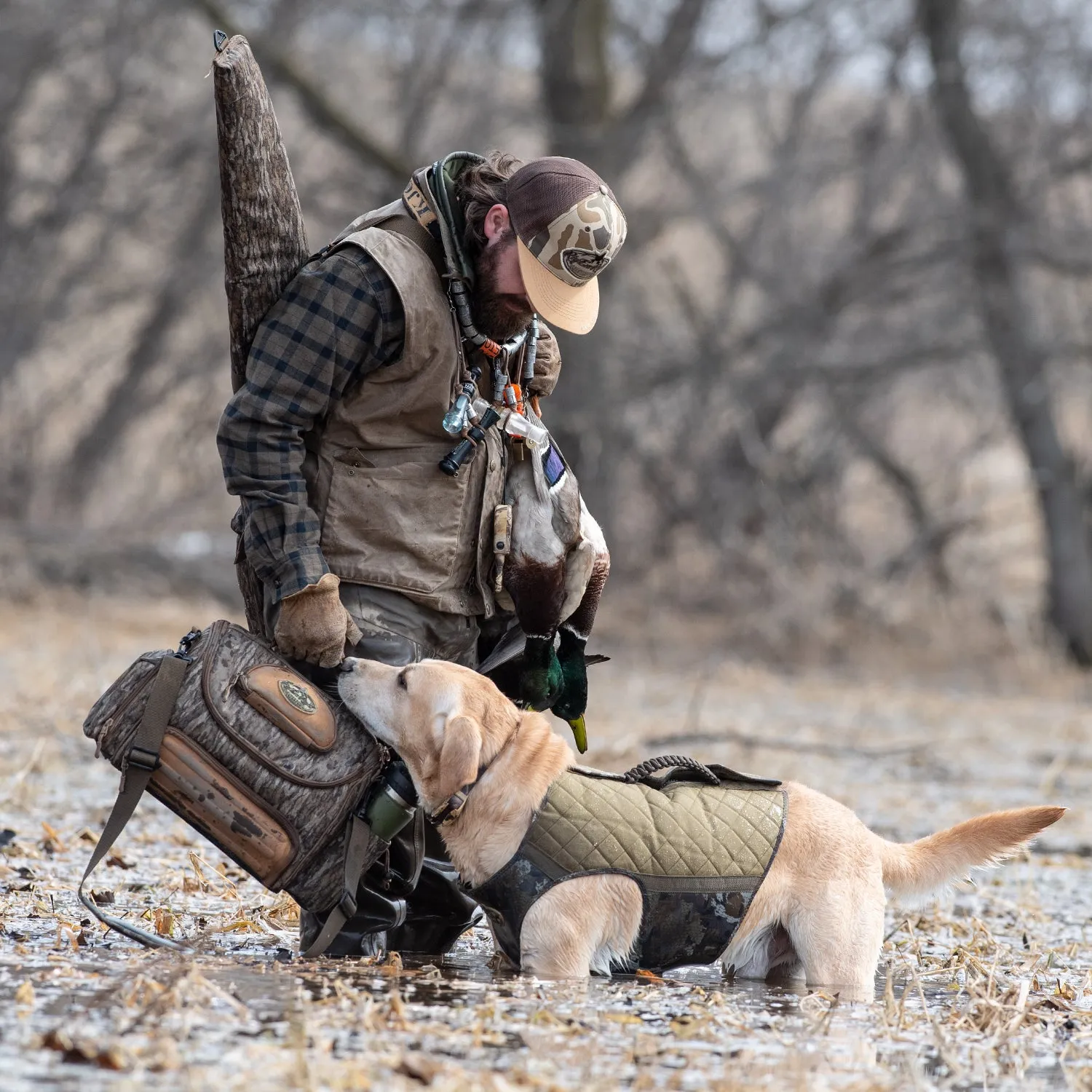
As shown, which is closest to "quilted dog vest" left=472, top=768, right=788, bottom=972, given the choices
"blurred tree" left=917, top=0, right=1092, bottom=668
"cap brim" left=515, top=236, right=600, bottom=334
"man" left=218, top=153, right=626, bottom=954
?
"man" left=218, top=153, right=626, bottom=954

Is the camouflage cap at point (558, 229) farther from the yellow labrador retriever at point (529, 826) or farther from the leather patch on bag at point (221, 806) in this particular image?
the leather patch on bag at point (221, 806)

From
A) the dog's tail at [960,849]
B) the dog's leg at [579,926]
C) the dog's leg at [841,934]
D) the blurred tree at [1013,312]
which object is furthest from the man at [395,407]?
the blurred tree at [1013,312]

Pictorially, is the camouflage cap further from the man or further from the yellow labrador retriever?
the yellow labrador retriever

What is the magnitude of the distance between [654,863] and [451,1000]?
74cm

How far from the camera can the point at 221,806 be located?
14.3 feet

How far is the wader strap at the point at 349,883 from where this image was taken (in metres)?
4.38

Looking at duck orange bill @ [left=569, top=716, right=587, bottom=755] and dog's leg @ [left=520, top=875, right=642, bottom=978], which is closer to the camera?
dog's leg @ [left=520, top=875, right=642, bottom=978]

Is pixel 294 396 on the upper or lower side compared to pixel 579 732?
upper

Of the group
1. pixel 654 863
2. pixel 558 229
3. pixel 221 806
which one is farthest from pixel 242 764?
pixel 558 229

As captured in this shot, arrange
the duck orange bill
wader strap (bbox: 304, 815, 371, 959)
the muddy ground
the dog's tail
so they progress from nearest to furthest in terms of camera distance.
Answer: the muddy ground
wader strap (bbox: 304, 815, 371, 959)
the dog's tail
the duck orange bill

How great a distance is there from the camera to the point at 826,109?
16.2m

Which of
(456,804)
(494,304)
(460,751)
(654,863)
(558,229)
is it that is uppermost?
(558,229)

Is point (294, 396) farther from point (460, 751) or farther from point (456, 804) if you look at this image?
point (456, 804)

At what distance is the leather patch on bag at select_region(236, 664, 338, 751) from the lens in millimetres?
4391
